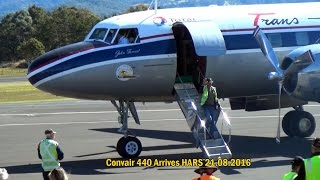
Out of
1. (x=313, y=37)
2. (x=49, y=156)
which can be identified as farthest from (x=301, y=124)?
(x=49, y=156)

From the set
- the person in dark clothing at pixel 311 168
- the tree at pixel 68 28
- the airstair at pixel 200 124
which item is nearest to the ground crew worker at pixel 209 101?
the airstair at pixel 200 124

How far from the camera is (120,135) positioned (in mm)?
22516

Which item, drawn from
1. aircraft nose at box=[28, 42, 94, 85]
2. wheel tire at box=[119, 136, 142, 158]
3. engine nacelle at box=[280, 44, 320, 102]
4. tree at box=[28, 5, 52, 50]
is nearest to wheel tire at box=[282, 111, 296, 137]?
engine nacelle at box=[280, 44, 320, 102]

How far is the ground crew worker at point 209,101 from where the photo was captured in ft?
54.0

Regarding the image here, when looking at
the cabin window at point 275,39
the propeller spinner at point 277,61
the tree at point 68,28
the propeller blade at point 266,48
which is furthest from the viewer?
the tree at point 68,28

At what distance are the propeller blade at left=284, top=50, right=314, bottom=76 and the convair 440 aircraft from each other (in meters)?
0.03

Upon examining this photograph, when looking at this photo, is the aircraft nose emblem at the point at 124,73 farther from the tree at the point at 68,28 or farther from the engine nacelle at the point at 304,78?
the tree at the point at 68,28

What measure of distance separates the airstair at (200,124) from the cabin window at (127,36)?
1.84 metres

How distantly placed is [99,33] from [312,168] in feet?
34.4

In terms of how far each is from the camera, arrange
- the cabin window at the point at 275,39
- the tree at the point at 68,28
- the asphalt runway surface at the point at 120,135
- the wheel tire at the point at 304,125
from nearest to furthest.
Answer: the asphalt runway surface at the point at 120,135
the cabin window at the point at 275,39
the wheel tire at the point at 304,125
the tree at the point at 68,28

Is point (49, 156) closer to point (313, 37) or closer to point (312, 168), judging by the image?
point (312, 168)

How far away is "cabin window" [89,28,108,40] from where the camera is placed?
1725 centimetres

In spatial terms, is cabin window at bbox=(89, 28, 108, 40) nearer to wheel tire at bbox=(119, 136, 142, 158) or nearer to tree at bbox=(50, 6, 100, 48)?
wheel tire at bbox=(119, 136, 142, 158)

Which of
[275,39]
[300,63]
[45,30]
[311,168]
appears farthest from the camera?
[45,30]
